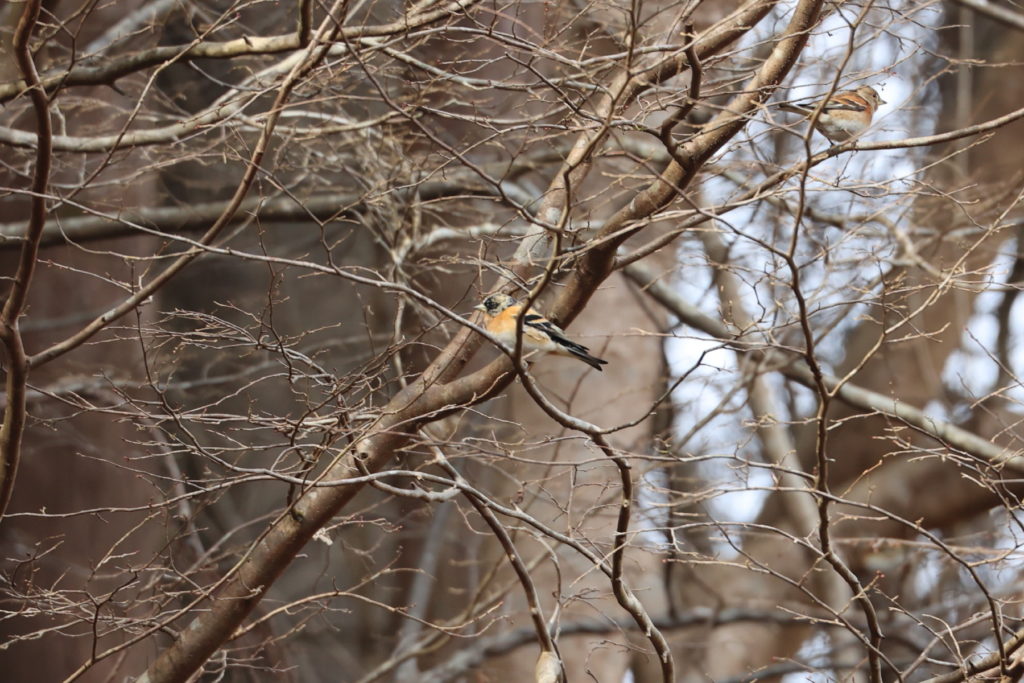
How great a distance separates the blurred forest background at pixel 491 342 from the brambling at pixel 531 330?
0.27 ft

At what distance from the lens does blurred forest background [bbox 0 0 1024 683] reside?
3.53 meters

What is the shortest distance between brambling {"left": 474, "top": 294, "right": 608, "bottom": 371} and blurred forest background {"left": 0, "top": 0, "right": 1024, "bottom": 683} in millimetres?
81

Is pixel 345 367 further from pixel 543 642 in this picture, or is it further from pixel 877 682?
pixel 877 682

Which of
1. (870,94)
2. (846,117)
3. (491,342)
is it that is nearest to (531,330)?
(491,342)

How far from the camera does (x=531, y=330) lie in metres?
4.33

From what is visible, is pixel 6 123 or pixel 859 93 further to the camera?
pixel 6 123

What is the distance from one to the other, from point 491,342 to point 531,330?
3.79 ft

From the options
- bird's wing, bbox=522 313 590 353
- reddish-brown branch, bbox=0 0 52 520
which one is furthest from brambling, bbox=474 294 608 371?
reddish-brown branch, bbox=0 0 52 520

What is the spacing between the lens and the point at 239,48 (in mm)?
4566

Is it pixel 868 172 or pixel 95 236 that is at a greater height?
pixel 868 172

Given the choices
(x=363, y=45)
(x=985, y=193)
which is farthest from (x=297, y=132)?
(x=985, y=193)

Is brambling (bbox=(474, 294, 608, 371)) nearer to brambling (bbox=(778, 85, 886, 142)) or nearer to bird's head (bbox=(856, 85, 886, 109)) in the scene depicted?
brambling (bbox=(778, 85, 886, 142))

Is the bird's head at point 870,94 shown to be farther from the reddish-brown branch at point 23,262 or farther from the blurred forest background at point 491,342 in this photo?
the reddish-brown branch at point 23,262

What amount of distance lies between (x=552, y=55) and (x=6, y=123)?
3.87 metres
